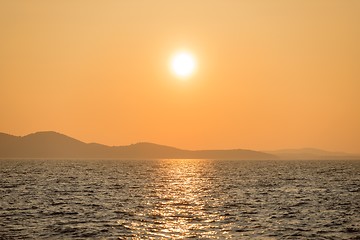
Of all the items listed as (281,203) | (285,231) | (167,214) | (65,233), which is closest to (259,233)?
(285,231)

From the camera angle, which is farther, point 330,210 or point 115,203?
point 115,203

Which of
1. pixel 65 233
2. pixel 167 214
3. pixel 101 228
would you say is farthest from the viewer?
pixel 167 214

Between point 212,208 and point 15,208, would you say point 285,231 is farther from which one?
point 15,208

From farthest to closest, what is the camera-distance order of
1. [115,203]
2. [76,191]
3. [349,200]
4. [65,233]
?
[76,191] < [349,200] < [115,203] < [65,233]

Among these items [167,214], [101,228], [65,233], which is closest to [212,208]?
[167,214]

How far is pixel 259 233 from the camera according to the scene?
138 ft

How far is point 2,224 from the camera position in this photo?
150 feet

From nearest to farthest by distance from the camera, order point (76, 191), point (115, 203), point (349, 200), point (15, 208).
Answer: point (15, 208)
point (115, 203)
point (349, 200)
point (76, 191)

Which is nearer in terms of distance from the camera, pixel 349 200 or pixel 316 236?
pixel 316 236

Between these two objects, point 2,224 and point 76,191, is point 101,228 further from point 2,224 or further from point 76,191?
point 76,191

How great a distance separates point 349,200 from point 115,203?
113ft

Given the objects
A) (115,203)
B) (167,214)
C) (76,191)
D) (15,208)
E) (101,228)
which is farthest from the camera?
(76,191)

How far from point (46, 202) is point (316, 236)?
123ft

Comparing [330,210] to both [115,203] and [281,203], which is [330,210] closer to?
[281,203]
